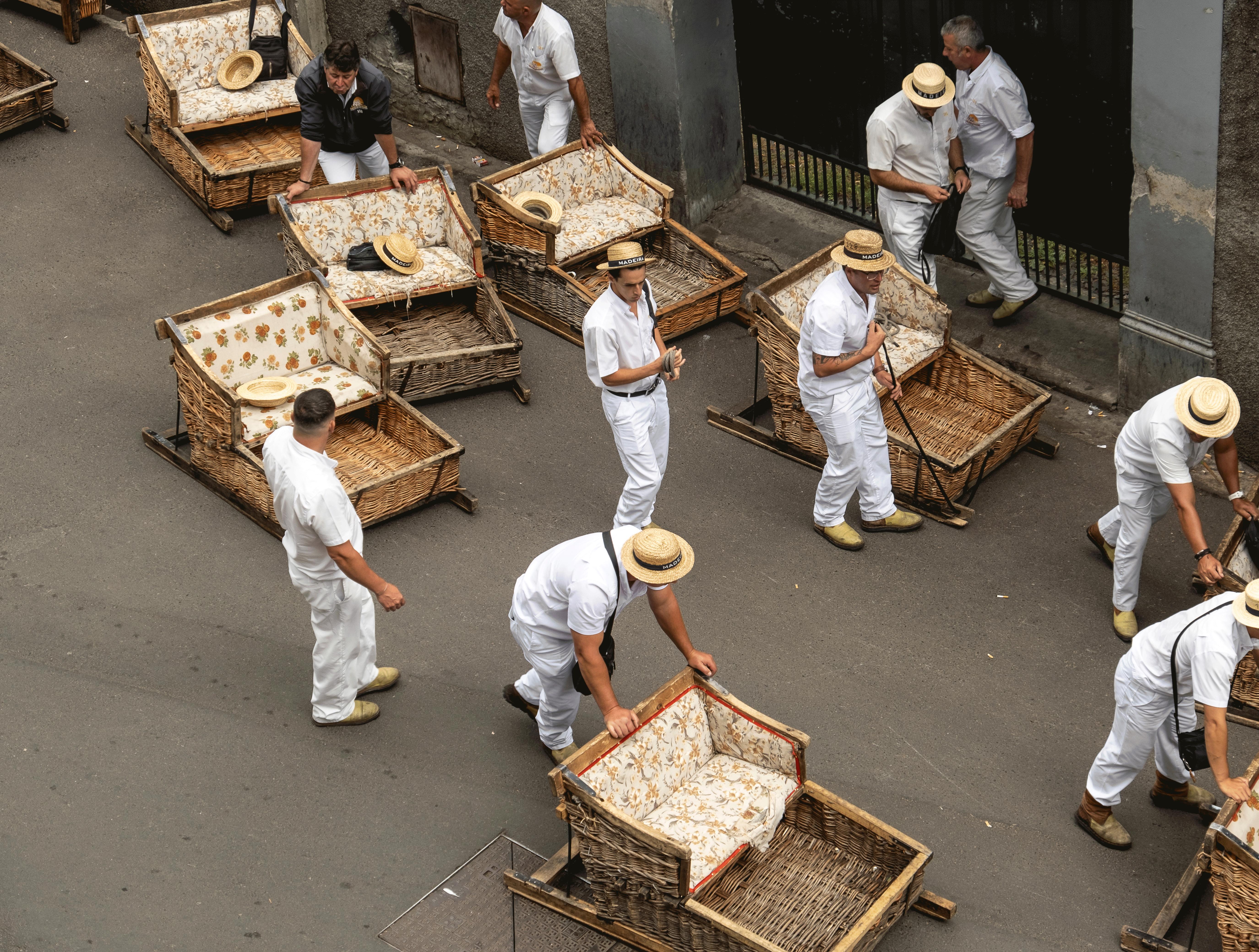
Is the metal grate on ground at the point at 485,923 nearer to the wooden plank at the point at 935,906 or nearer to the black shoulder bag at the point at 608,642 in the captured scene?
the black shoulder bag at the point at 608,642

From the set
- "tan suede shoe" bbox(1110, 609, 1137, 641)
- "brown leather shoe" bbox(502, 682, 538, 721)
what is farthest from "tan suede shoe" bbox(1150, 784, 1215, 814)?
Result: "brown leather shoe" bbox(502, 682, 538, 721)

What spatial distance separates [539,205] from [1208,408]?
5.26 meters

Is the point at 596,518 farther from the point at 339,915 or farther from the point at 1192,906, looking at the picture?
the point at 1192,906

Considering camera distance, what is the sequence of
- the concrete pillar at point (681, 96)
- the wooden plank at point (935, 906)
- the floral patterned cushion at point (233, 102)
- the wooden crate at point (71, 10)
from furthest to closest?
1. the wooden crate at point (71, 10)
2. the floral patterned cushion at point (233, 102)
3. the concrete pillar at point (681, 96)
4. the wooden plank at point (935, 906)

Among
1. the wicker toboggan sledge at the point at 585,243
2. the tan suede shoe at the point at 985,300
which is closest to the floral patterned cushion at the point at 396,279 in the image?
the wicker toboggan sledge at the point at 585,243

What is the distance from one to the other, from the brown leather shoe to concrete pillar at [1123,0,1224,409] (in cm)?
471

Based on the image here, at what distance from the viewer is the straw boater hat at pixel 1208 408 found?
711cm

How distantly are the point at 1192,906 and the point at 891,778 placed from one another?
1.47m

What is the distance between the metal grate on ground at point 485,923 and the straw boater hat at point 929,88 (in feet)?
18.7

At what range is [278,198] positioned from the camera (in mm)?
10219

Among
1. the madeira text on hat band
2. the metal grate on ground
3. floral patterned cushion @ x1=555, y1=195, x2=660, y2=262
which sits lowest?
the metal grate on ground

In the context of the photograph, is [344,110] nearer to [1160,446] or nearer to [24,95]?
[24,95]

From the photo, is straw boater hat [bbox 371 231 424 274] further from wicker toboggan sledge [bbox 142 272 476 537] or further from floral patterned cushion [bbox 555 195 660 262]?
floral patterned cushion [bbox 555 195 660 262]

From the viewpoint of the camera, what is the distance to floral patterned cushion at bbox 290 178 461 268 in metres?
10.3
